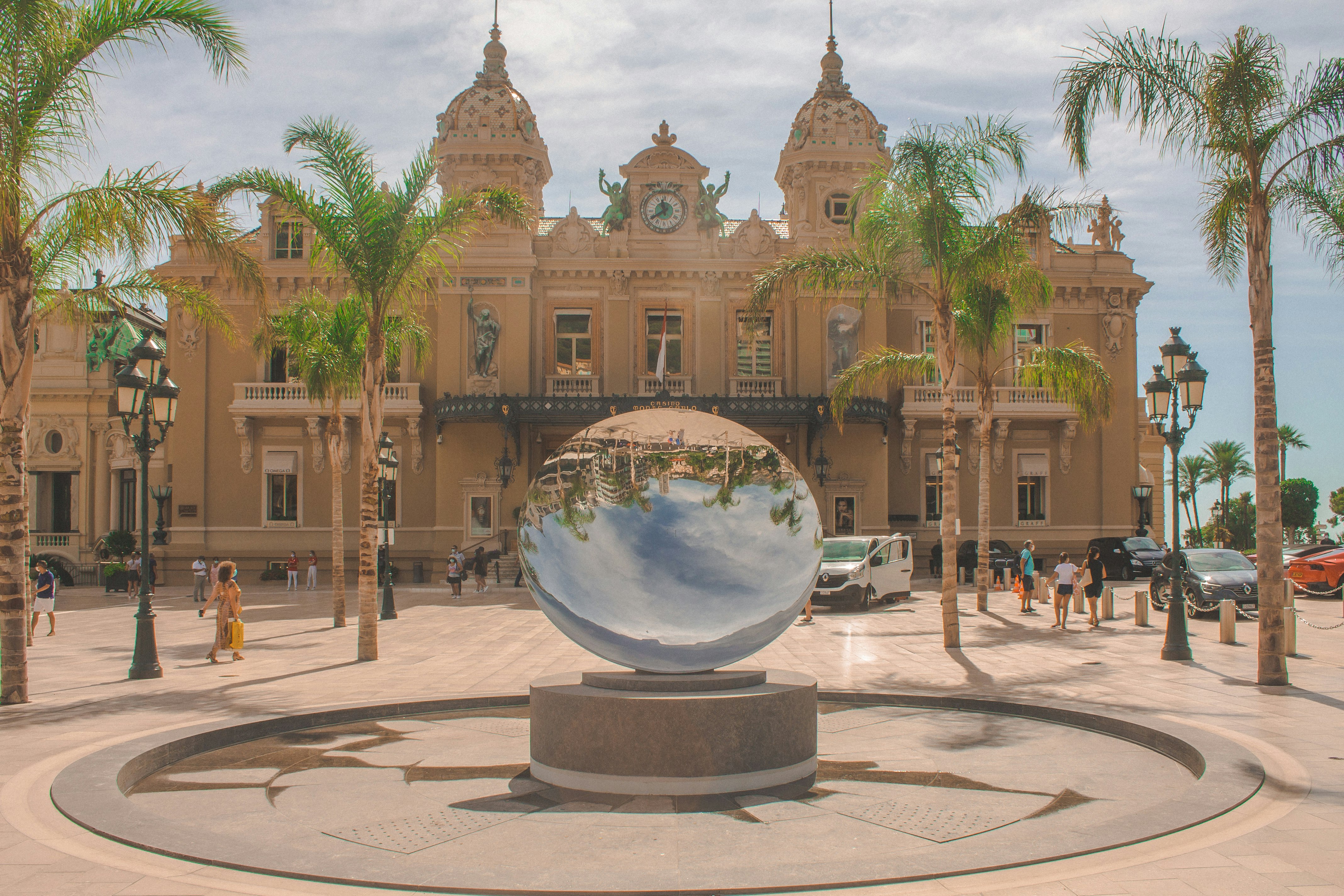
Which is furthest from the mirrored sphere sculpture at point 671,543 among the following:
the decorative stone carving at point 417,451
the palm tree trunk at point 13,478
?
the decorative stone carving at point 417,451

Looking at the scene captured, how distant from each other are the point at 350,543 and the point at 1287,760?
29533 mm

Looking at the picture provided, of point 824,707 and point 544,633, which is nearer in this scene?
point 824,707

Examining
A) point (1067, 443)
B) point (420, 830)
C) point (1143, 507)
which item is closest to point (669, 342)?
point (1067, 443)

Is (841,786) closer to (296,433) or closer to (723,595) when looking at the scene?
(723,595)

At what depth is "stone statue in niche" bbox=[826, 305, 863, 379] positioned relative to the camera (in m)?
32.9

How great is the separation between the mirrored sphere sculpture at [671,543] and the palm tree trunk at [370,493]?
748 cm

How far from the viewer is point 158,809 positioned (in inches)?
264

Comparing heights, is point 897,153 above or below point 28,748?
above

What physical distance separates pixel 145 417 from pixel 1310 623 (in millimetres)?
18104

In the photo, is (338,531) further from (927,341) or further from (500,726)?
(927,341)

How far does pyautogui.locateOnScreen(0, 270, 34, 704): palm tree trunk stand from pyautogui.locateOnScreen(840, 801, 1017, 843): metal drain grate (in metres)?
8.82

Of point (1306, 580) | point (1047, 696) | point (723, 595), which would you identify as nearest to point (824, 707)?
point (1047, 696)

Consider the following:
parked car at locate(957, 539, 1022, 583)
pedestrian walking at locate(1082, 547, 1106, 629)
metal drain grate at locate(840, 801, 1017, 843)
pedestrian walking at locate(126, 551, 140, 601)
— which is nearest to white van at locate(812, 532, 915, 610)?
pedestrian walking at locate(1082, 547, 1106, 629)

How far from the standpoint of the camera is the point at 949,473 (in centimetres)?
1595
